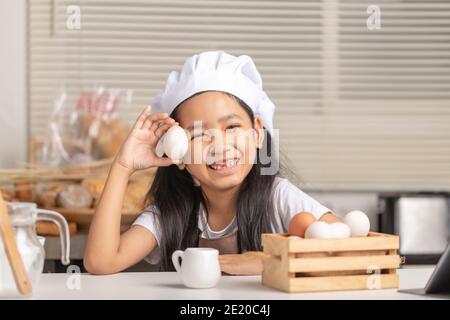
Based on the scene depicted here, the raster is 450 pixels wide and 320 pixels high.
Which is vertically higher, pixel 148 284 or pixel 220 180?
pixel 220 180

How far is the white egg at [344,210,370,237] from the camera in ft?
4.35

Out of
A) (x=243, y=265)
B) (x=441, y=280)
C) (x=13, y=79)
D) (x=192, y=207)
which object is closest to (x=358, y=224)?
(x=441, y=280)

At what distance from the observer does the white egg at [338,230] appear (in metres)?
1.27

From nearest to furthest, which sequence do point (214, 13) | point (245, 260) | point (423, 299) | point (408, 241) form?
1. point (423, 299)
2. point (245, 260)
3. point (408, 241)
4. point (214, 13)

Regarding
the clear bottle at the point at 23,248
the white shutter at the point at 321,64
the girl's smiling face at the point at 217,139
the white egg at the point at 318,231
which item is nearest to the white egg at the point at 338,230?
the white egg at the point at 318,231

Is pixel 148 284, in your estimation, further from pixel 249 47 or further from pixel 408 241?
pixel 249 47

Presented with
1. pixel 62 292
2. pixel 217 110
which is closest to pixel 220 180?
pixel 217 110

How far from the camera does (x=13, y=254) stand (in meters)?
1.16

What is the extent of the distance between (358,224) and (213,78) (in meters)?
0.60

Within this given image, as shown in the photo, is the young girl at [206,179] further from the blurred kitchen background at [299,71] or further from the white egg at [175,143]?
the blurred kitchen background at [299,71]

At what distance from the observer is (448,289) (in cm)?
123

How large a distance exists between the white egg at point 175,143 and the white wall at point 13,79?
1702 mm

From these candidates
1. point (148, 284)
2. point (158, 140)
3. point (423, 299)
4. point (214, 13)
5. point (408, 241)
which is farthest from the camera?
point (214, 13)

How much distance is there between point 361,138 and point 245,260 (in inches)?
77.2
